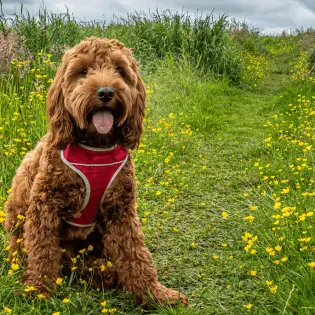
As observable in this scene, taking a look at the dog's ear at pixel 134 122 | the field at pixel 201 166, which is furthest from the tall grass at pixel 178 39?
the dog's ear at pixel 134 122

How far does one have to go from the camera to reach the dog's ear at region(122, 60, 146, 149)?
310 cm

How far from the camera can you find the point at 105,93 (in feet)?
8.96

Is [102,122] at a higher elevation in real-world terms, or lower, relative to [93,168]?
higher

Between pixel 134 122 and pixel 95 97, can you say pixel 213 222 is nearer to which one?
pixel 134 122

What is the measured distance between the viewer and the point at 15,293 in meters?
2.90

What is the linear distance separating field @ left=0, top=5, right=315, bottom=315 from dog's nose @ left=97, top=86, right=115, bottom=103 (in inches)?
46.4

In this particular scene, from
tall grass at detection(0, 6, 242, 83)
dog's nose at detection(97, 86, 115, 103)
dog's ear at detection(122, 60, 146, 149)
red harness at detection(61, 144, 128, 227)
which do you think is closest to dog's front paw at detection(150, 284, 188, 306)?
red harness at detection(61, 144, 128, 227)

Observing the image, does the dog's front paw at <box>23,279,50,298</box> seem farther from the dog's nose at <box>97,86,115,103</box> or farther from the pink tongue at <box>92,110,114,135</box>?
the dog's nose at <box>97,86,115,103</box>

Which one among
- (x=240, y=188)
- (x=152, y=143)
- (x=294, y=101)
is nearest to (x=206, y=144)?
(x=152, y=143)

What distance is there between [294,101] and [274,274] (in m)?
6.31

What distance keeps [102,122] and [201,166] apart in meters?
3.31

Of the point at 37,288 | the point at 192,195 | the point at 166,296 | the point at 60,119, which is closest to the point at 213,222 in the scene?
the point at 192,195

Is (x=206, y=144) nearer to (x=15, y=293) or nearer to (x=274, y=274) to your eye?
(x=274, y=274)

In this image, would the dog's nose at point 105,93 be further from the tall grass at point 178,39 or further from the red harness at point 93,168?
the tall grass at point 178,39
